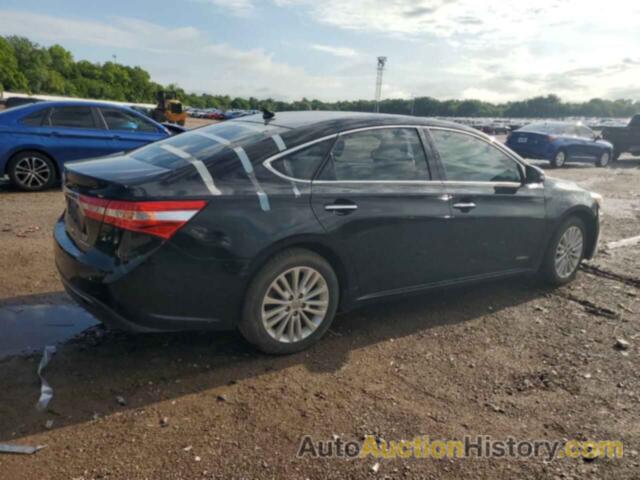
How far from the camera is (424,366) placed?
3.66 metres

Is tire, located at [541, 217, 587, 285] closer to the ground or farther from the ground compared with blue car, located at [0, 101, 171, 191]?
closer to the ground

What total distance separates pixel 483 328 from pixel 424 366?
938 mm

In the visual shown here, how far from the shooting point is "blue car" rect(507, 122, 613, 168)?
17500 mm

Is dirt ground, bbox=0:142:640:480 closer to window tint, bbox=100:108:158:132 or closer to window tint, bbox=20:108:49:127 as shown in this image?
window tint, bbox=20:108:49:127

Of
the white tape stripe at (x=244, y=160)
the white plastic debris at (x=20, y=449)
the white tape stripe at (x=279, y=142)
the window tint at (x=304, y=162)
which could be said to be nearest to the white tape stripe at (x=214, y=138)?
the white tape stripe at (x=244, y=160)

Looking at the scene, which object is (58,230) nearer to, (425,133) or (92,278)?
(92,278)

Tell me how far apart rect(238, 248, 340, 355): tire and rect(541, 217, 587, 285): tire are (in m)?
2.60

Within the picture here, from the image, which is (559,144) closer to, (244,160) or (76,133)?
(76,133)

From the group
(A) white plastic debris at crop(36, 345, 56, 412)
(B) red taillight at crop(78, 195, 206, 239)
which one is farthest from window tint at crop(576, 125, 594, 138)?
(A) white plastic debris at crop(36, 345, 56, 412)

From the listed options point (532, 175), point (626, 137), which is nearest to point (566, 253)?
point (532, 175)

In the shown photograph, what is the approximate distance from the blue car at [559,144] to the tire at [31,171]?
14.5 m

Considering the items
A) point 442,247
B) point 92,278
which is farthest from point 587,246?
point 92,278

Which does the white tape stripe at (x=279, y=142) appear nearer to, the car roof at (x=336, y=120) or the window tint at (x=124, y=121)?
the car roof at (x=336, y=120)

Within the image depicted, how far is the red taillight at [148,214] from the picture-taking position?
9.86ft
